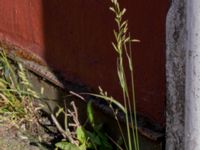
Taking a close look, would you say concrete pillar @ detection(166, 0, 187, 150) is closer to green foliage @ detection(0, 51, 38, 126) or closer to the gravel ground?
the gravel ground

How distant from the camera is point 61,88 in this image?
14.8ft

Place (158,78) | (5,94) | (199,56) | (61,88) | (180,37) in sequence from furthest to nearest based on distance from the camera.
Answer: (5,94) → (61,88) → (158,78) → (180,37) → (199,56)

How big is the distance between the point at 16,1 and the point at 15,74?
1.91ft

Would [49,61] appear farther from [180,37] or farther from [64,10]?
[180,37]

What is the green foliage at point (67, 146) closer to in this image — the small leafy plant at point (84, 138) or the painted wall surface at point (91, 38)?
the small leafy plant at point (84, 138)

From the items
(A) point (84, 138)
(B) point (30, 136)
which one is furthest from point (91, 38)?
(B) point (30, 136)

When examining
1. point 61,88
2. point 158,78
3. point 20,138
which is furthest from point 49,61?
point 158,78

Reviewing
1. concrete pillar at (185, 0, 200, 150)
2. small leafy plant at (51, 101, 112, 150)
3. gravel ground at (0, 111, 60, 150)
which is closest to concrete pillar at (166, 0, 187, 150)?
concrete pillar at (185, 0, 200, 150)

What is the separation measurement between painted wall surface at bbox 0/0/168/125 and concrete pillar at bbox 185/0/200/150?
856mm

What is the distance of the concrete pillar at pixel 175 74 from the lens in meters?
2.94

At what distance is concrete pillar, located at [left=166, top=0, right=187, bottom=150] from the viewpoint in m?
2.94

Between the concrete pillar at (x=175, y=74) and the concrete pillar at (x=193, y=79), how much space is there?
311 mm

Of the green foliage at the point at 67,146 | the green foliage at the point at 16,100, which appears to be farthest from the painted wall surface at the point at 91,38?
the green foliage at the point at 67,146

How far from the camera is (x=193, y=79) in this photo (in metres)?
2.58
